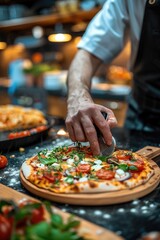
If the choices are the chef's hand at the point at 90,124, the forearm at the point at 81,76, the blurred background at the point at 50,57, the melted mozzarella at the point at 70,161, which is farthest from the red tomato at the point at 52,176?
the blurred background at the point at 50,57

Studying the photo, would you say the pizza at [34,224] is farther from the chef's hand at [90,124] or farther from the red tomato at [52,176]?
the chef's hand at [90,124]

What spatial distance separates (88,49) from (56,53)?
432cm

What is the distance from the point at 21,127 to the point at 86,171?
109 cm

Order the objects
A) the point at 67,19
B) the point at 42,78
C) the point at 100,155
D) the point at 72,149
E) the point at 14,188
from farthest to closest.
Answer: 1. the point at 42,78
2. the point at 67,19
3. the point at 72,149
4. the point at 100,155
5. the point at 14,188

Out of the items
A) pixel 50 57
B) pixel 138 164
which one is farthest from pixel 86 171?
pixel 50 57

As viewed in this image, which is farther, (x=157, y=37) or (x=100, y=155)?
(x=157, y=37)

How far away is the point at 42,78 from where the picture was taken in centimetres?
541

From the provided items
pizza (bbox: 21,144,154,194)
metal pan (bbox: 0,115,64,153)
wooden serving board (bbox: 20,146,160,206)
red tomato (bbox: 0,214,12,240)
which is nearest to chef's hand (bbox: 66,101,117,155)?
pizza (bbox: 21,144,154,194)

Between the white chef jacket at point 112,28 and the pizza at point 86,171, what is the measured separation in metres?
0.87

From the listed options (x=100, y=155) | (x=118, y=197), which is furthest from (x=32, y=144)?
(x=118, y=197)

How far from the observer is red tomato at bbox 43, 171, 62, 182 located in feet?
4.16

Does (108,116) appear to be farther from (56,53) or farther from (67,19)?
(56,53)

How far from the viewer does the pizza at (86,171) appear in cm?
121

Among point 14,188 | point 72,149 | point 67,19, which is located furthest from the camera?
point 67,19
